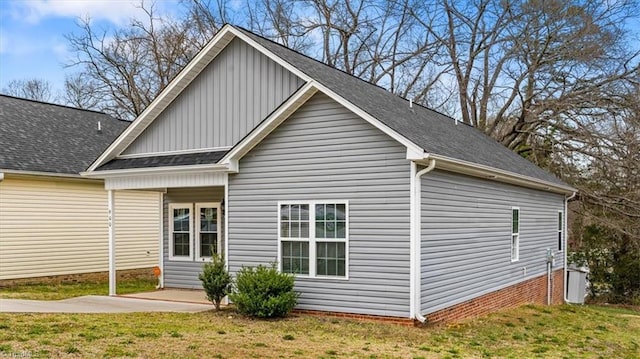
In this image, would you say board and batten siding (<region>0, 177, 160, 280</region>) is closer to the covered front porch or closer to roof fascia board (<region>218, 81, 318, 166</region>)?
the covered front porch

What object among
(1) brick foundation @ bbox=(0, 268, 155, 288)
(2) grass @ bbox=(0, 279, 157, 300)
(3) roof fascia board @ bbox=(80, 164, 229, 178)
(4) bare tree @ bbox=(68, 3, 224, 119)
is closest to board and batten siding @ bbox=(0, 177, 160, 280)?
(1) brick foundation @ bbox=(0, 268, 155, 288)

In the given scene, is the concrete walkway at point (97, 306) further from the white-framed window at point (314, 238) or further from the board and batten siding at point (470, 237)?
the board and batten siding at point (470, 237)

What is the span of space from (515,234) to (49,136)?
14470 millimetres

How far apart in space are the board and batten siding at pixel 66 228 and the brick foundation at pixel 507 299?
9.89 metres

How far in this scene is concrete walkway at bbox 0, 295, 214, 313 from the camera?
38.4ft

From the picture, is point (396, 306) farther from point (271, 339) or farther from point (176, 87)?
point (176, 87)

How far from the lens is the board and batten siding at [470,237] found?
1110 centimetres

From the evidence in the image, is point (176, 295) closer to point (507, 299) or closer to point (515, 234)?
point (507, 299)

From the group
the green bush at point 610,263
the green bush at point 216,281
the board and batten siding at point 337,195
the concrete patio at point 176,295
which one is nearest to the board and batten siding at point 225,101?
the board and batten siding at point 337,195

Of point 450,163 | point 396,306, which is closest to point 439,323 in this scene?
point 396,306

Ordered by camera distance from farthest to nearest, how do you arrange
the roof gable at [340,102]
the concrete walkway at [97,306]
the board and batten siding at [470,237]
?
the concrete walkway at [97,306], the board and batten siding at [470,237], the roof gable at [340,102]

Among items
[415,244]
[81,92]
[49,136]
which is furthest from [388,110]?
[81,92]

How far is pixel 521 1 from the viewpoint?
26.9 metres

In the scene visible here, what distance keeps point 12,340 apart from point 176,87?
729 cm
